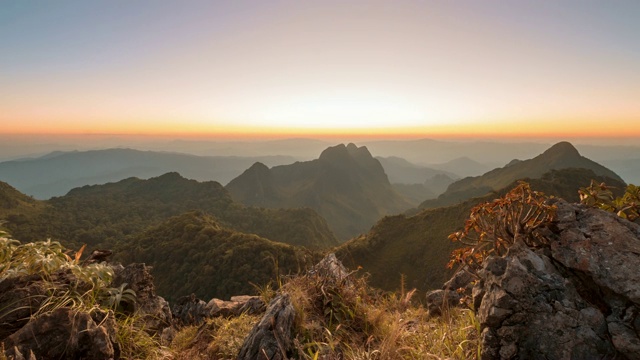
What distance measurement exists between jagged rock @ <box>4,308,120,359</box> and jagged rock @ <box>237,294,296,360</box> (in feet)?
5.86

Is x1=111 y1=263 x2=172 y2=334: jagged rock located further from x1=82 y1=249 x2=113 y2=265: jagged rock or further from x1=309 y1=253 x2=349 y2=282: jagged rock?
x1=309 y1=253 x2=349 y2=282: jagged rock

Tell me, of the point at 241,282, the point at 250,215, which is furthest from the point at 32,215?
the point at 241,282

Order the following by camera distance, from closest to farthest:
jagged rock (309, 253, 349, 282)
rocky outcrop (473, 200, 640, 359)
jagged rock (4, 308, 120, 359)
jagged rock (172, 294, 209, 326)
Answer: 1. rocky outcrop (473, 200, 640, 359)
2. jagged rock (4, 308, 120, 359)
3. jagged rock (309, 253, 349, 282)
4. jagged rock (172, 294, 209, 326)

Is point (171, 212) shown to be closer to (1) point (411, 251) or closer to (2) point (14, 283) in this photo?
(1) point (411, 251)

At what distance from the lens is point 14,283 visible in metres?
4.20

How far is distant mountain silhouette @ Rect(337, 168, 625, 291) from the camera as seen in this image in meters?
65.9

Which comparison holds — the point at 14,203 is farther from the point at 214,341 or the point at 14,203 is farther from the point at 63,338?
the point at 214,341

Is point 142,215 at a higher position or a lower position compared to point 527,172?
lower

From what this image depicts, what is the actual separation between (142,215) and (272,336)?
158 m

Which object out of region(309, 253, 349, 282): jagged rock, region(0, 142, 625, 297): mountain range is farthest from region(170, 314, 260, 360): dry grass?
region(0, 142, 625, 297): mountain range

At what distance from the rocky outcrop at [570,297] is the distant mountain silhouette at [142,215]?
4498 inches

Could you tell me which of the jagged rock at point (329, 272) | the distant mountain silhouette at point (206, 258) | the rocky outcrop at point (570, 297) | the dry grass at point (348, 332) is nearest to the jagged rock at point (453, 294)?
the dry grass at point (348, 332)

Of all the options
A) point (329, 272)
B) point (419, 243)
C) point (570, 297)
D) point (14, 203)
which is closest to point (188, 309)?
point (329, 272)

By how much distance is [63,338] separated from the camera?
3861 mm
